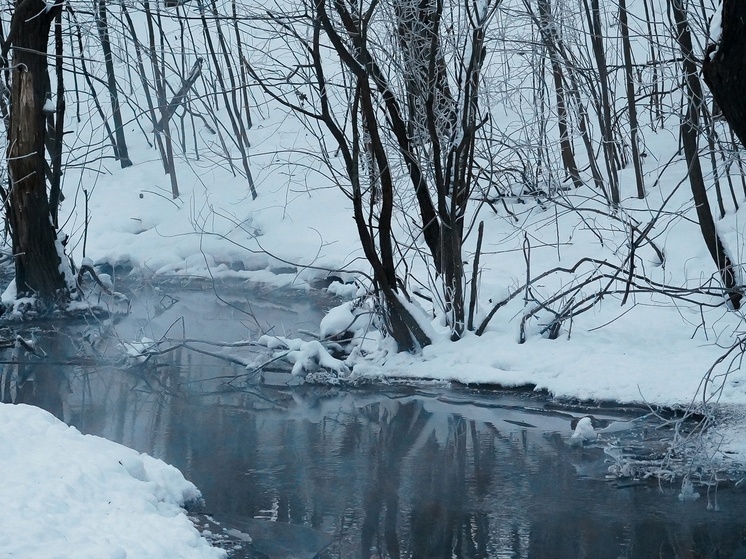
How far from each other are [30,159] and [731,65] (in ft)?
31.8

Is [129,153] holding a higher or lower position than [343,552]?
higher

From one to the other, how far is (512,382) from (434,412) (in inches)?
36.4

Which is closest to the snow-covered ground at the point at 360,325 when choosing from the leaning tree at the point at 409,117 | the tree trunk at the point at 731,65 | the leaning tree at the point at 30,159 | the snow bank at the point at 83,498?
the snow bank at the point at 83,498

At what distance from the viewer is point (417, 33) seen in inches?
333

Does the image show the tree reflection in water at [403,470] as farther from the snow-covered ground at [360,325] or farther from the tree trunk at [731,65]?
the tree trunk at [731,65]

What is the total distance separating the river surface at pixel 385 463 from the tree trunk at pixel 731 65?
94.5 inches

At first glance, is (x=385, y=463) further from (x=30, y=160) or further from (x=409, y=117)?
(x=30, y=160)

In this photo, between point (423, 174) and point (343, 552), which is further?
point (423, 174)

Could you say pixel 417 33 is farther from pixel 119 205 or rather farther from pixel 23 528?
pixel 119 205

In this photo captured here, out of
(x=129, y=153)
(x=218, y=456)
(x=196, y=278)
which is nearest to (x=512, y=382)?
(x=218, y=456)

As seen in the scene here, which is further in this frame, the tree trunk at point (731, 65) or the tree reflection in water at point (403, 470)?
the tree reflection in water at point (403, 470)

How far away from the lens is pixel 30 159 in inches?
443

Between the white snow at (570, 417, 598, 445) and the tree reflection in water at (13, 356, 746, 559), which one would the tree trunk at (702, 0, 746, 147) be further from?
the white snow at (570, 417, 598, 445)

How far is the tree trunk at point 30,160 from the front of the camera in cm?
1107
